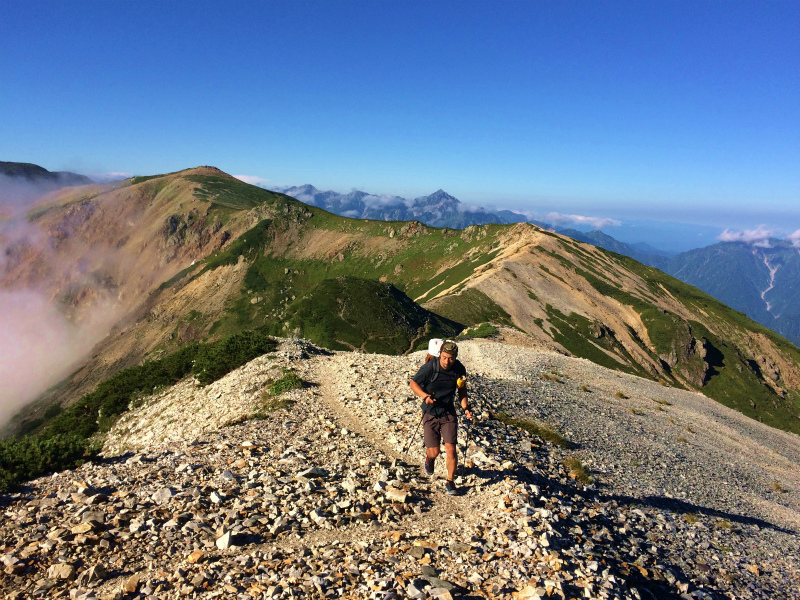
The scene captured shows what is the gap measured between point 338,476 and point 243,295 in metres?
149

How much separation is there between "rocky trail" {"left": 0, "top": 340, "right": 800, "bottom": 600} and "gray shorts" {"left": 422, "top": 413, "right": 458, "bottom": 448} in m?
1.18

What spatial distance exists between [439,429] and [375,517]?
9.73ft

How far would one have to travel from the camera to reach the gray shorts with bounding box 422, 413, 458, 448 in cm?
1171

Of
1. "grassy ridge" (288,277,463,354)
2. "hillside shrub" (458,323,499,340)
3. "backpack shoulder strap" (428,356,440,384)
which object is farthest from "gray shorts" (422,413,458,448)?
"grassy ridge" (288,277,463,354)

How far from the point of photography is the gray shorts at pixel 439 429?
11711 mm

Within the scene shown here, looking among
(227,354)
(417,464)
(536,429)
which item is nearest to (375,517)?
(417,464)

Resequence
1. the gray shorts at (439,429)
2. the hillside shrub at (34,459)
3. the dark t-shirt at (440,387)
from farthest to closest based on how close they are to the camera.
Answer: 1. the gray shorts at (439,429)
2. the dark t-shirt at (440,387)
3. the hillside shrub at (34,459)

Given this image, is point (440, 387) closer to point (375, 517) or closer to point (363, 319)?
point (375, 517)

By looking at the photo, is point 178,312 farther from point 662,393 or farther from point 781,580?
point 781,580

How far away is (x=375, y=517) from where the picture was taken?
996cm

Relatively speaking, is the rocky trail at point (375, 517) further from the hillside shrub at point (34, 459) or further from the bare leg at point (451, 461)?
the hillside shrub at point (34, 459)

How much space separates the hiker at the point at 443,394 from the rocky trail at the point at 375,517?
1123 millimetres

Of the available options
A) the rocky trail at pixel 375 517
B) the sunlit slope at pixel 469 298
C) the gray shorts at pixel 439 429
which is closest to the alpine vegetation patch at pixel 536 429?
the rocky trail at pixel 375 517

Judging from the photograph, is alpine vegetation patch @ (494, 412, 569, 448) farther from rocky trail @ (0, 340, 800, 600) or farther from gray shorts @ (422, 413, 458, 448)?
gray shorts @ (422, 413, 458, 448)
